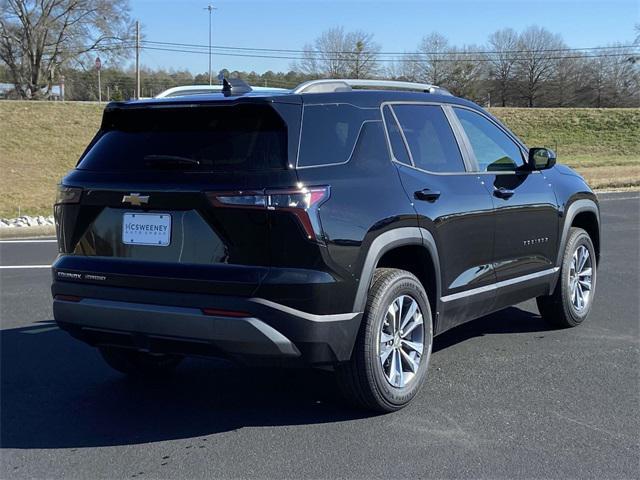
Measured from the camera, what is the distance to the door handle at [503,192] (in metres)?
5.34

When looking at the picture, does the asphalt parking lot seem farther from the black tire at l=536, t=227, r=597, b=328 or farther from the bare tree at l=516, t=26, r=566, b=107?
the bare tree at l=516, t=26, r=566, b=107

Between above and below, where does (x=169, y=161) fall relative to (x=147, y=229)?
above

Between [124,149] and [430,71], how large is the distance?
78.8 metres

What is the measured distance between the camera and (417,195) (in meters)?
4.53

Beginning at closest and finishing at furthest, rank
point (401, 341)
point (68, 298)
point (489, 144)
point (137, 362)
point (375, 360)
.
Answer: point (375, 360)
point (68, 298)
point (401, 341)
point (137, 362)
point (489, 144)

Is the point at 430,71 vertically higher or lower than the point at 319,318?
higher

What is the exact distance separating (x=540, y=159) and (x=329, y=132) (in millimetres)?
2318

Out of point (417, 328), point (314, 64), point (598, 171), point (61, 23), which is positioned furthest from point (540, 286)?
point (314, 64)

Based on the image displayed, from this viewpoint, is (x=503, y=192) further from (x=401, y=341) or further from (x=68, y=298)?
(x=68, y=298)

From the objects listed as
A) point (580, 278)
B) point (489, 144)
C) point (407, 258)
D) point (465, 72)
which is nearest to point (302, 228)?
point (407, 258)

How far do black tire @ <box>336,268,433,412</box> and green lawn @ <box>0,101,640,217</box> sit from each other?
16125mm

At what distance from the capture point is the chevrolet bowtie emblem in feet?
13.0

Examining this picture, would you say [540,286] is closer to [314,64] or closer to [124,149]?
[124,149]

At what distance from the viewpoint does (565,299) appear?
20.3 ft
